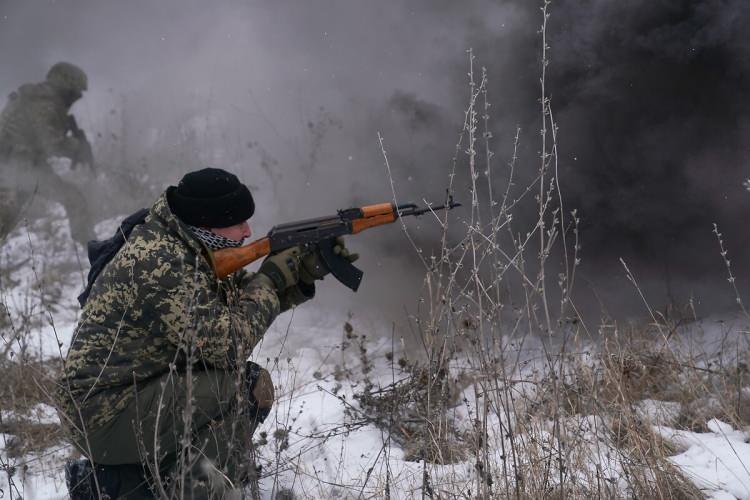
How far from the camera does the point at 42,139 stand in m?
7.73

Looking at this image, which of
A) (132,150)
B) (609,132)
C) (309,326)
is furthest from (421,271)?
(132,150)

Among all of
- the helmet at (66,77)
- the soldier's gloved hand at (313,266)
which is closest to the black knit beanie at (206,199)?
the soldier's gloved hand at (313,266)

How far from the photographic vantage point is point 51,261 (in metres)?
7.54

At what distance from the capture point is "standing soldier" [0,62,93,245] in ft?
24.7

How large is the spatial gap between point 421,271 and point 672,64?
2.37 m

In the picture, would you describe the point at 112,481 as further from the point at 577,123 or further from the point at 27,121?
the point at 27,121

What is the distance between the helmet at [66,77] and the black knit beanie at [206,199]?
6847mm

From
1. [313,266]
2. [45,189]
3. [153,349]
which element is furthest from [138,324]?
[45,189]

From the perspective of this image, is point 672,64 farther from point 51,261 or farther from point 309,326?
point 51,261

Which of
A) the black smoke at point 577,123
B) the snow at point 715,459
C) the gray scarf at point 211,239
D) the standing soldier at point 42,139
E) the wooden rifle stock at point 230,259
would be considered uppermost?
the standing soldier at point 42,139

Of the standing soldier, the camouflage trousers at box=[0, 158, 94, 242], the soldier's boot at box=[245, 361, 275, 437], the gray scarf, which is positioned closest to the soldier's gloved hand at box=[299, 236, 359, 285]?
the gray scarf

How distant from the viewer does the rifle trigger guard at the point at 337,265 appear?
259 centimetres

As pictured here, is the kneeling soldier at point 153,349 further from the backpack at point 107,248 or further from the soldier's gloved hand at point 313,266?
the soldier's gloved hand at point 313,266

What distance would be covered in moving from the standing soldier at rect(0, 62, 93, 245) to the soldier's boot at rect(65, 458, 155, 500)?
6.05 meters
